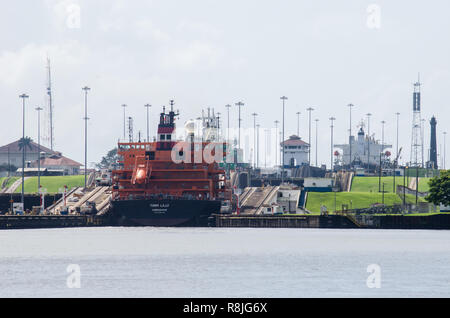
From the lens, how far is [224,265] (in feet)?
267

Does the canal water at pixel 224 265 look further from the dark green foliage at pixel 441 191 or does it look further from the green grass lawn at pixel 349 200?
the green grass lawn at pixel 349 200

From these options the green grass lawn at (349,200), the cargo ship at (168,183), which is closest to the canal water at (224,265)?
the cargo ship at (168,183)

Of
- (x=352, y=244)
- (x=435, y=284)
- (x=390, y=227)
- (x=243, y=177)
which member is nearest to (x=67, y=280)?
(x=435, y=284)

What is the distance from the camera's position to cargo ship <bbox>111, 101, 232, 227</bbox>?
142250 mm

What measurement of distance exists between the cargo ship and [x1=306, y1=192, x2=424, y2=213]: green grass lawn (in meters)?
17.9

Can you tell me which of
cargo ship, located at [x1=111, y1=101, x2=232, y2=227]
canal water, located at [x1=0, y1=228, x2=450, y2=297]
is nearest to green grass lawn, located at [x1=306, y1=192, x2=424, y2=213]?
cargo ship, located at [x1=111, y1=101, x2=232, y2=227]

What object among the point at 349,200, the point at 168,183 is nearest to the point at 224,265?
the point at 168,183

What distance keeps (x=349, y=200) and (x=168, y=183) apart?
110 feet

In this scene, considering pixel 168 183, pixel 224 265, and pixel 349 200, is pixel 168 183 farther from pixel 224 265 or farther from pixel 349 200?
pixel 224 265

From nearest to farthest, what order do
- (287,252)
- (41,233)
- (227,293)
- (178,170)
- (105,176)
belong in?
(227,293) → (287,252) → (41,233) → (178,170) → (105,176)

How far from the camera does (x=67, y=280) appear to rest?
70125mm

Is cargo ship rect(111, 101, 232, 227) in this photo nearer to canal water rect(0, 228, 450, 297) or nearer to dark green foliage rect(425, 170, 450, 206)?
canal water rect(0, 228, 450, 297)
